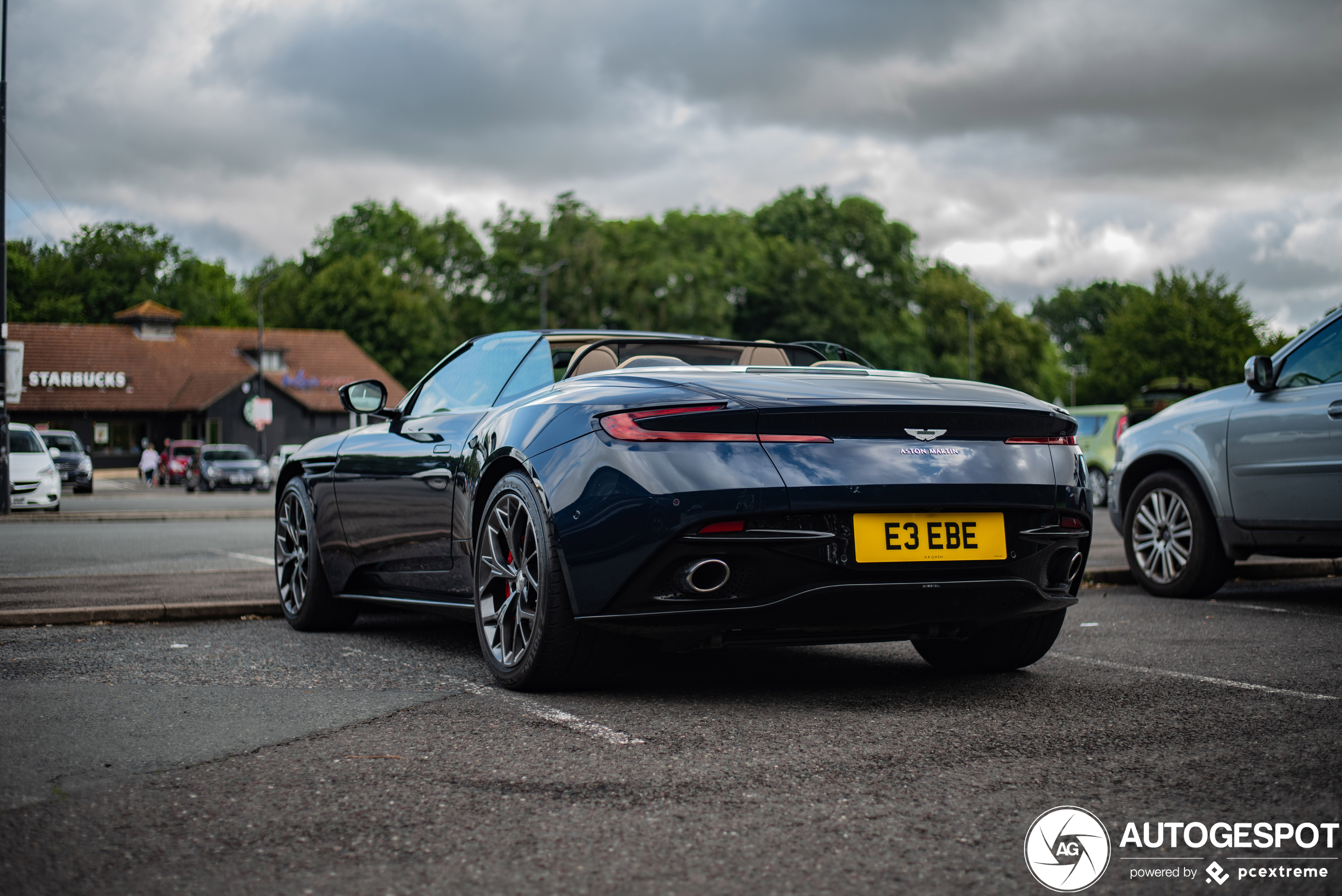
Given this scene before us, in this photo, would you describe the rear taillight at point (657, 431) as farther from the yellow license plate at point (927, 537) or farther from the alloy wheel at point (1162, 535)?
the alloy wheel at point (1162, 535)

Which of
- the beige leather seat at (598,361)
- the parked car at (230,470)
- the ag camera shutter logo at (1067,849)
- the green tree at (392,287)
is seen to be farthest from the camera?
the green tree at (392,287)

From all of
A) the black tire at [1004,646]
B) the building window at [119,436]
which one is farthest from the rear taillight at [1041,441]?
the building window at [119,436]

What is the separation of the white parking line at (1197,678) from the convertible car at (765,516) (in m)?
0.38

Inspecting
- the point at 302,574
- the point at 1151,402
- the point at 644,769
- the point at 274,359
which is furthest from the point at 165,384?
the point at 644,769

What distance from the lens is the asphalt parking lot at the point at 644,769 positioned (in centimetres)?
275

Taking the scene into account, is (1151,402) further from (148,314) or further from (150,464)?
(148,314)

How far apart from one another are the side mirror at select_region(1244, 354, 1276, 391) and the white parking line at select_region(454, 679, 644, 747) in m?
4.67

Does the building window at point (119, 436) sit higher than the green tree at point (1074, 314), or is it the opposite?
the green tree at point (1074, 314)

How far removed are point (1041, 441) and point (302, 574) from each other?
383cm

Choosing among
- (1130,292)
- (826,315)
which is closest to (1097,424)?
(1130,292)

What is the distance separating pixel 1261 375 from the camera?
24.4ft

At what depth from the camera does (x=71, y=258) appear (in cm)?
A: 8219

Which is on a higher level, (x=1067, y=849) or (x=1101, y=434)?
(x=1101, y=434)

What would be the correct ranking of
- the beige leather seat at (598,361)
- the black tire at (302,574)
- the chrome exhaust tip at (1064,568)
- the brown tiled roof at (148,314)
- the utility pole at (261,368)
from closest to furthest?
the chrome exhaust tip at (1064,568) < the beige leather seat at (598,361) < the black tire at (302,574) < the utility pole at (261,368) < the brown tiled roof at (148,314)
